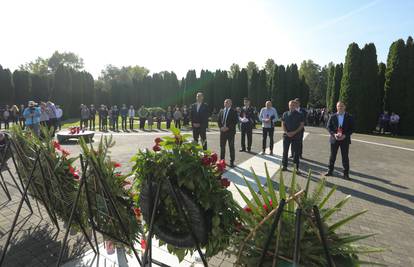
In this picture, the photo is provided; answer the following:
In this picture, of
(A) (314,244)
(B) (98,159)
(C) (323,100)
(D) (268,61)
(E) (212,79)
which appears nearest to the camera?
(A) (314,244)

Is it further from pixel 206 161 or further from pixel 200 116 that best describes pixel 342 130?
pixel 206 161

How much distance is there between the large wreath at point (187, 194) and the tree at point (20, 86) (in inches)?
1401

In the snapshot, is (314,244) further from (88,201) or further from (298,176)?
(298,176)

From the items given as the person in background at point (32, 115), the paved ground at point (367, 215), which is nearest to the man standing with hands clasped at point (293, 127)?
the paved ground at point (367, 215)

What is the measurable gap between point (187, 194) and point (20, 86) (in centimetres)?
3620

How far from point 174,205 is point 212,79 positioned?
1438 inches

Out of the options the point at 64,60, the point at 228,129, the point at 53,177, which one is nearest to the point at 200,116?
the point at 228,129

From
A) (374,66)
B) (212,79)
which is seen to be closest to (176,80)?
(212,79)

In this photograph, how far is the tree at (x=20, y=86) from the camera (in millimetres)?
31484

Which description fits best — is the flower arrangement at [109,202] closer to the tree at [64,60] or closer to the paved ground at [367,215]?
the paved ground at [367,215]

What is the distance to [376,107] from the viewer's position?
22.7 m

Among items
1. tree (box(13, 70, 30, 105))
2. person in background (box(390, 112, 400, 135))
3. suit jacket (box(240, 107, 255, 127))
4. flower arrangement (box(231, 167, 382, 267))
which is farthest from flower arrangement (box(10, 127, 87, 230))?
tree (box(13, 70, 30, 105))

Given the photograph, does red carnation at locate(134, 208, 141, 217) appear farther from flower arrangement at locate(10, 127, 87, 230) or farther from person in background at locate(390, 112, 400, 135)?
person in background at locate(390, 112, 400, 135)

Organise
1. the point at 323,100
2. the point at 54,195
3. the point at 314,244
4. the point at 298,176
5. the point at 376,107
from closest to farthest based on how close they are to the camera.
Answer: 1. the point at 314,244
2. the point at 54,195
3. the point at 298,176
4. the point at 376,107
5. the point at 323,100
